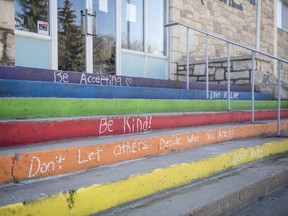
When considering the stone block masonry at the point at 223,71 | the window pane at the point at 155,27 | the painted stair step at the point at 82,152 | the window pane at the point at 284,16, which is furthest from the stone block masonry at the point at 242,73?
the window pane at the point at 284,16

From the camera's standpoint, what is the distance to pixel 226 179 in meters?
2.42

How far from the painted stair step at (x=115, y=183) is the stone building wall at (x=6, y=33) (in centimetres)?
202

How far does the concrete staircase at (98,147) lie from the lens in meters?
1.67

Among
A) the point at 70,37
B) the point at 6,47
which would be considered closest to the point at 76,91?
the point at 6,47

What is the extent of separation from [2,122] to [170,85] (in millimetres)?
3534

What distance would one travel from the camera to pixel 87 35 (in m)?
5.21

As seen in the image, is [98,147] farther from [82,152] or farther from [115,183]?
[115,183]

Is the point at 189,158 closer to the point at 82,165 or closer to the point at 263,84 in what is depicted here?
the point at 82,165

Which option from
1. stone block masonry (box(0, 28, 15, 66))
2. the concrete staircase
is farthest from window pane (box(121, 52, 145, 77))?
stone block masonry (box(0, 28, 15, 66))

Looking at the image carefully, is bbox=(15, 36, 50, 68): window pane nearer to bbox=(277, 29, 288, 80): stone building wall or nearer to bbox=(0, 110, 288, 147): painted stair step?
Answer: bbox=(0, 110, 288, 147): painted stair step

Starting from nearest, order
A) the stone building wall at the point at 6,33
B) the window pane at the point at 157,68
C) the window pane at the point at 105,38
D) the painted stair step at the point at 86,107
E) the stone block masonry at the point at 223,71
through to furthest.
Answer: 1. the painted stair step at the point at 86,107
2. the stone building wall at the point at 6,33
3. the window pane at the point at 105,38
4. the stone block masonry at the point at 223,71
5. the window pane at the point at 157,68

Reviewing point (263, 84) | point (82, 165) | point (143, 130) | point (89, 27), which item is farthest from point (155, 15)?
point (82, 165)

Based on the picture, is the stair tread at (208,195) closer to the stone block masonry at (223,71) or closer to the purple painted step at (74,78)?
the purple painted step at (74,78)

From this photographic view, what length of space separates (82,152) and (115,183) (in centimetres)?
39
